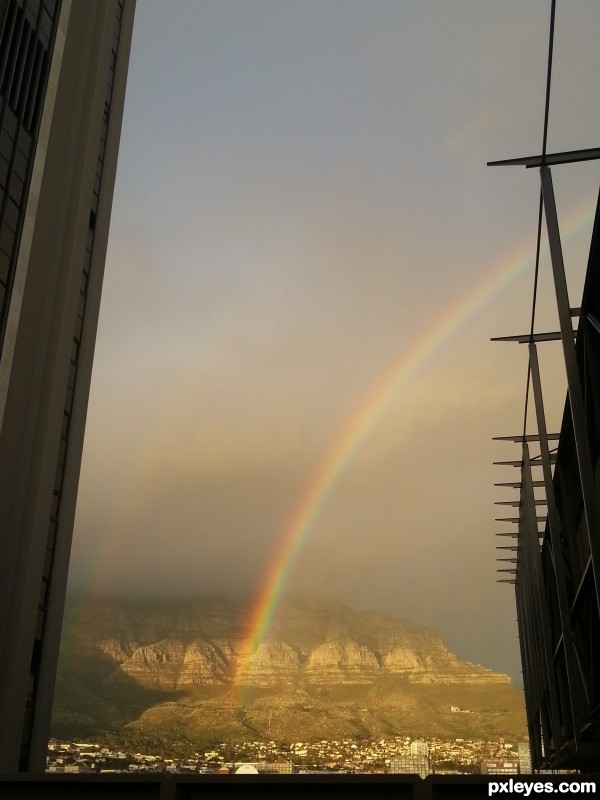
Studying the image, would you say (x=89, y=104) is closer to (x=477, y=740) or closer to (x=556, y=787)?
(x=556, y=787)

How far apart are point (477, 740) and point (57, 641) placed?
18812 cm

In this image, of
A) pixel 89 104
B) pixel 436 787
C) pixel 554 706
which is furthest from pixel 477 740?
pixel 436 787

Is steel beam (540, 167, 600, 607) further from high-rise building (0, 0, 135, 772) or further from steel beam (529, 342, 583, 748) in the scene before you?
high-rise building (0, 0, 135, 772)

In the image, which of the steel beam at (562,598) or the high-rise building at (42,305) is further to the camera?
the high-rise building at (42,305)

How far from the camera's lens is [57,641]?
128 feet
